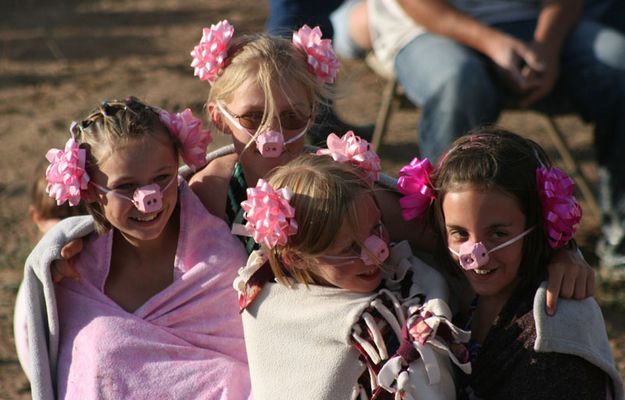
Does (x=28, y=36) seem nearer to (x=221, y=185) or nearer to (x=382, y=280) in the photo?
(x=221, y=185)

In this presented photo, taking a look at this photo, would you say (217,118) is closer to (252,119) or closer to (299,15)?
(252,119)

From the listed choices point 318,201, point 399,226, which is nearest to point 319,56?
point 399,226

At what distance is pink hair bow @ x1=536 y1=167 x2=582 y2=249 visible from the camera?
2.66m

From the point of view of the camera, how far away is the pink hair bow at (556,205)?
266 centimetres

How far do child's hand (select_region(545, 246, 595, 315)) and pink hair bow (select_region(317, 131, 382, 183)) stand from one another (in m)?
0.52

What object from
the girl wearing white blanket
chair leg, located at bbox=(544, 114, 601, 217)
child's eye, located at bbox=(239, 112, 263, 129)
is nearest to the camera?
the girl wearing white blanket

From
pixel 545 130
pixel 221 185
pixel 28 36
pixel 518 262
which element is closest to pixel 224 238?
pixel 221 185

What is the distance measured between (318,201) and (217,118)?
2.29 feet

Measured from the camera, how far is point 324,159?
2.73 meters

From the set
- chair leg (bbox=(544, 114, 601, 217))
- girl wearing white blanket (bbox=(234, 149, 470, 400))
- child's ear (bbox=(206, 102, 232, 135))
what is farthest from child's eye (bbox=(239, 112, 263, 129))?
chair leg (bbox=(544, 114, 601, 217))

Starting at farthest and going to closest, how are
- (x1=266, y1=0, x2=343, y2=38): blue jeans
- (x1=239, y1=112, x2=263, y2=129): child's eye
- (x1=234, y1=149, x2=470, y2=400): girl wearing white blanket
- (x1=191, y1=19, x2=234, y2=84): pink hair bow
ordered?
1. (x1=266, y1=0, x2=343, y2=38): blue jeans
2. (x1=191, y1=19, x2=234, y2=84): pink hair bow
3. (x1=239, y1=112, x2=263, y2=129): child's eye
4. (x1=234, y1=149, x2=470, y2=400): girl wearing white blanket

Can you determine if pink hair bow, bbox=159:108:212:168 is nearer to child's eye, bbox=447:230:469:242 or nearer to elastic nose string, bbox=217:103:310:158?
elastic nose string, bbox=217:103:310:158

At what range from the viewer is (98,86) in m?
7.38

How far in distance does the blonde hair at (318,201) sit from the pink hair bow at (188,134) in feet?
1.28
